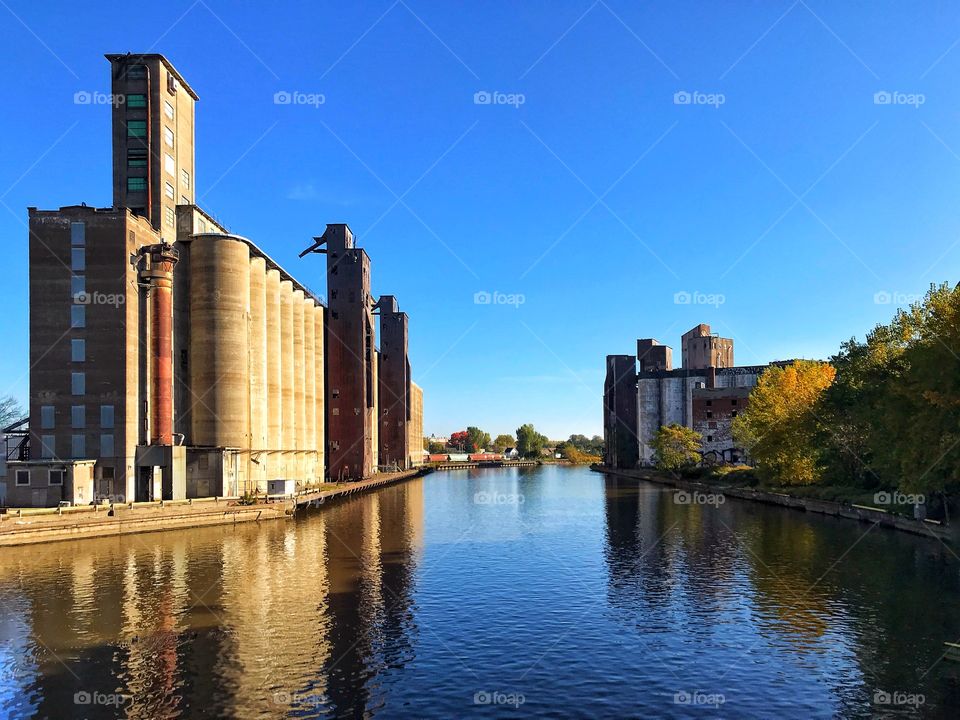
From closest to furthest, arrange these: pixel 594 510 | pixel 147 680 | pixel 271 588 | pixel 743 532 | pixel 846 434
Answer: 1. pixel 147 680
2. pixel 271 588
3. pixel 743 532
4. pixel 846 434
5. pixel 594 510

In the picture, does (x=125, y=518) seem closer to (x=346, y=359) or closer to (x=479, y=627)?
(x=479, y=627)

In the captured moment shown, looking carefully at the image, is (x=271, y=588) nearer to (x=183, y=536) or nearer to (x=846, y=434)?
(x=183, y=536)

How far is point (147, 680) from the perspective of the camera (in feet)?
88.4

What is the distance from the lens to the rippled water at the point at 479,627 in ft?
83.8

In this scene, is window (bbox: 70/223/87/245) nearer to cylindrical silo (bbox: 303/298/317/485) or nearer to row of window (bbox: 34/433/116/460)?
row of window (bbox: 34/433/116/460)

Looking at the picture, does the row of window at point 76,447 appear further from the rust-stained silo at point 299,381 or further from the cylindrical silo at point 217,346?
the rust-stained silo at point 299,381

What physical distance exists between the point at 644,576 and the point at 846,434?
5418cm

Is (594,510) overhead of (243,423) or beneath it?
beneath

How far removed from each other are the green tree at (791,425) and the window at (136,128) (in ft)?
307

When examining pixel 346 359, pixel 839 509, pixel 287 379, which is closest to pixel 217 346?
pixel 287 379

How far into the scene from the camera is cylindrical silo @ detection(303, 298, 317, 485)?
4943 inches

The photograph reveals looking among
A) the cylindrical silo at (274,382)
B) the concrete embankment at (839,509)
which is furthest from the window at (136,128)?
the concrete embankment at (839,509)

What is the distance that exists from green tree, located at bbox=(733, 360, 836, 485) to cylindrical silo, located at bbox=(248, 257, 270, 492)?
2858 inches

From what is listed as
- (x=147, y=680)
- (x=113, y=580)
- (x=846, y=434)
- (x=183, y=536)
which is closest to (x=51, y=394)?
(x=183, y=536)
